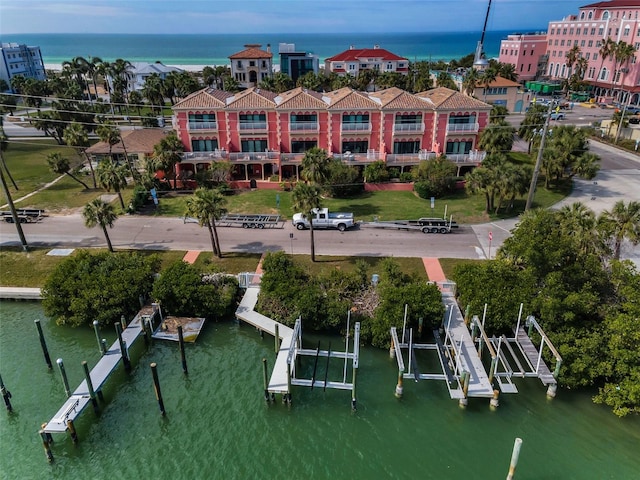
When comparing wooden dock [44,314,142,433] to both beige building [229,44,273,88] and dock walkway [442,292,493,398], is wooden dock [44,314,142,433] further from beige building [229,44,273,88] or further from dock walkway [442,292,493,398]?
beige building [229,44,273,88]

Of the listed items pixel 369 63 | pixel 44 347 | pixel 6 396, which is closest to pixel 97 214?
pixel 44 347

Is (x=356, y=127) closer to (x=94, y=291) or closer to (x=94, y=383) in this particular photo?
(x=94, y=291)

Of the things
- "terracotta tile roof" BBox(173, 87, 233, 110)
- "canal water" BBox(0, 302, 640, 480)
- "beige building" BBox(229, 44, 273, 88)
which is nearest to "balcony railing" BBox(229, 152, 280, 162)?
"terracotta tile roof" BBox(173, 87, 233, 110)

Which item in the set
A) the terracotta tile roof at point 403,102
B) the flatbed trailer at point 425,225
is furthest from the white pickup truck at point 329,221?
the terracotta tile roof at point 403,102

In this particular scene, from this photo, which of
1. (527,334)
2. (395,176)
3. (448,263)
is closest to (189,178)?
(395,176)

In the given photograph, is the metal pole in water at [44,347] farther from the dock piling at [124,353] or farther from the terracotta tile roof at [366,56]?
the terracotta tile roof at [366,56]

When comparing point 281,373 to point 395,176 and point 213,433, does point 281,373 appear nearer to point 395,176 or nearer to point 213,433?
point 213,433
